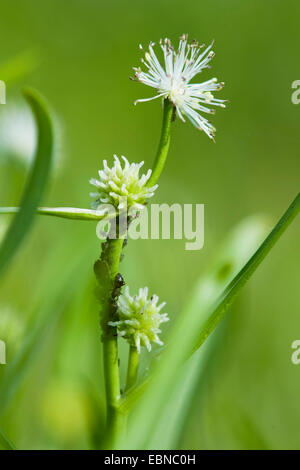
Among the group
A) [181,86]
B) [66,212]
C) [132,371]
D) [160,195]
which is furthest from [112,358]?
[160,195]

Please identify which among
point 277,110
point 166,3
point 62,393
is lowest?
point 62,393

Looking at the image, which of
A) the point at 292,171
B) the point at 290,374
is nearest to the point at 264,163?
the point at 292,171

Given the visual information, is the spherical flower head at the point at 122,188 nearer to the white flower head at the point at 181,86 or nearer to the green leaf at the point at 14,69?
the white flower head at the point at 181,86

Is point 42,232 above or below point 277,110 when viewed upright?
below

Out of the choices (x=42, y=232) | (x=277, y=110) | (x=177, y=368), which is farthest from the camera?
(x=277, y=110)

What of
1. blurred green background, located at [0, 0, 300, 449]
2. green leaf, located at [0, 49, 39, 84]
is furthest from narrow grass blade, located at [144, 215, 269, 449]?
green leaf, located at [0, 49, 39, 84]

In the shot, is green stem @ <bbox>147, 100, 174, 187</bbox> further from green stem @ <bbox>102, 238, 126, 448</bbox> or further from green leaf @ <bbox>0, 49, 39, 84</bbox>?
green leaf @ <bbox>0, 49, 39, 84</bbox>

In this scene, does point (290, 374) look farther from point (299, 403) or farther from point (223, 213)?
point (223, 213)

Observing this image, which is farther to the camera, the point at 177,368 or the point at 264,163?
the point at 264,163
